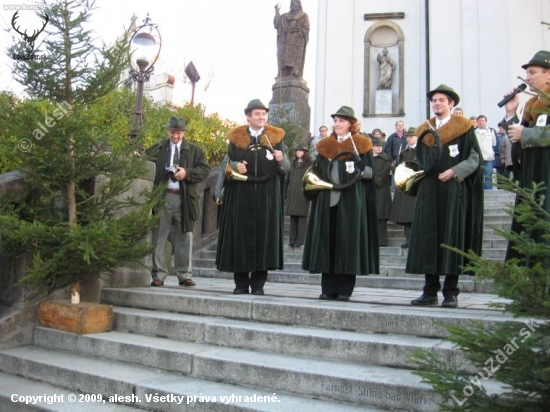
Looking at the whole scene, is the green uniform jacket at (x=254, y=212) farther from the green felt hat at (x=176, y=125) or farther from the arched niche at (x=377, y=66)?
the arched niche at (x=377, y=66)

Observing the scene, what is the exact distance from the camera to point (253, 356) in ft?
16.0

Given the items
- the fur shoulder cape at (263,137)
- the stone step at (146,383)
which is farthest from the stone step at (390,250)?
the stone step at (146,383)

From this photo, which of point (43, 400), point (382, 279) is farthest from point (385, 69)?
point (43, 400)

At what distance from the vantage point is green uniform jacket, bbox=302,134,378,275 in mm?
6320

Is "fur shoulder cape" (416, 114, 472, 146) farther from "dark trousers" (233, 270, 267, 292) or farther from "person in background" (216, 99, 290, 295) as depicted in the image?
"dark trousers" (233, 270, 267, 292)

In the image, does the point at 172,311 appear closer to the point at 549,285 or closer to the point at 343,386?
the point at 343,386

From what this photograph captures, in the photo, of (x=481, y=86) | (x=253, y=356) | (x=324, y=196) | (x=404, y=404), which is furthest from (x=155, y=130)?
(x=404, y=404)

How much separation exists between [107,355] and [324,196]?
9.05ft

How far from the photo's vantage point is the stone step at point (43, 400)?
15.3ft

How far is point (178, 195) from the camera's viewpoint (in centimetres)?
799

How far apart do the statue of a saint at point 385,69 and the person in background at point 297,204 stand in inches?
479

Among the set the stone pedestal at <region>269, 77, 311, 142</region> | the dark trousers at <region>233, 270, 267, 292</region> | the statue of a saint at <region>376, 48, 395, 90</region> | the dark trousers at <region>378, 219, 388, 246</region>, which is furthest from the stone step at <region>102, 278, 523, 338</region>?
the statue of a saint at <region>376, 48, 395, 90</region>

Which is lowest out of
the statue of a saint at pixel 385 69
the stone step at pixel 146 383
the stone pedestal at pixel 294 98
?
the stone step at pixel 146 383

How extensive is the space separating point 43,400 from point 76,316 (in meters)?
1.12
